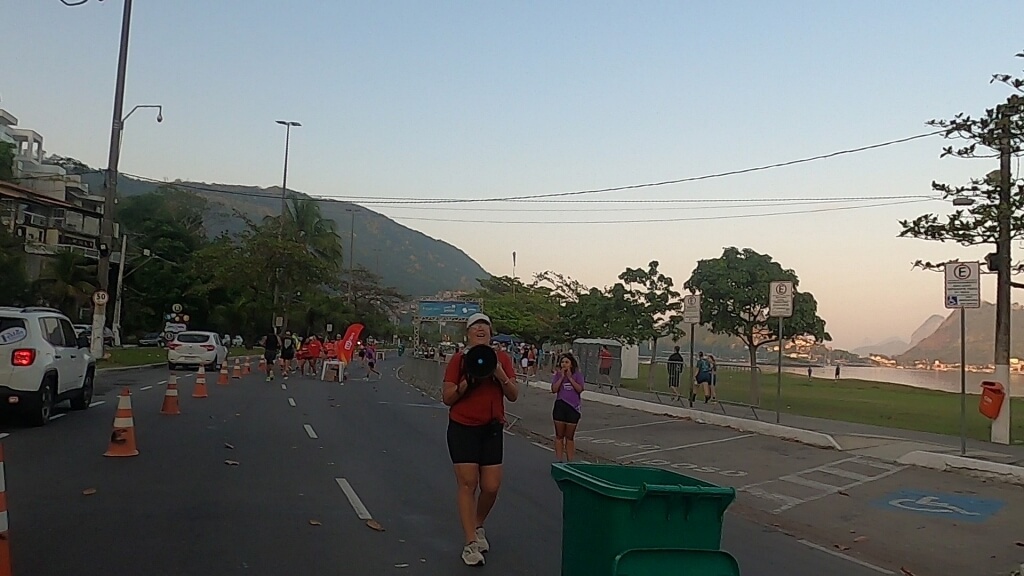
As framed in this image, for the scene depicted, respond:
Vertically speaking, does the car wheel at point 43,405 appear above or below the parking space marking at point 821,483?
above

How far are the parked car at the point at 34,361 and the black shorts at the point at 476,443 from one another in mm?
10099

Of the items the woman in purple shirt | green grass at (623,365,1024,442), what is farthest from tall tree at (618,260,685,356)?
the woman in purple shirt

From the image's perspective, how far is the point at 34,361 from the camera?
15.1 metres

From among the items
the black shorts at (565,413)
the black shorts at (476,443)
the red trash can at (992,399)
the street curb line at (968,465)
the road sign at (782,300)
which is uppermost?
the road sign at (782,300)

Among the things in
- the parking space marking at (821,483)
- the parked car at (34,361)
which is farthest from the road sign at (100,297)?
the parking space marking at (821,483)

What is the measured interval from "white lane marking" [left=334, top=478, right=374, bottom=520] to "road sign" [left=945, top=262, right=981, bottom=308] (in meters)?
9.47

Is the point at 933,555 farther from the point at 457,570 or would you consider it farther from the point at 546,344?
the point at 546,344

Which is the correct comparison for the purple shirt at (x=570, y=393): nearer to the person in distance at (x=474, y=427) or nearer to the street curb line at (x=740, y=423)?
the street curb line at (x=740, y=423)

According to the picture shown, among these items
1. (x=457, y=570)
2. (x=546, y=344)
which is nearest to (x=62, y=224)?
(x=546, y=344)

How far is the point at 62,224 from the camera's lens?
254 feet

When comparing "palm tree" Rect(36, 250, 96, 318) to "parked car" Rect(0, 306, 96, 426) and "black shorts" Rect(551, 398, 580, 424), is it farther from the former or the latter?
"black shorts" Rect(551, 398, 580, 424)

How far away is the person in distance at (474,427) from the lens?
7.35 metres

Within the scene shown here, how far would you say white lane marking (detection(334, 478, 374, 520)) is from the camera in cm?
957

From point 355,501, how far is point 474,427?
351 cm
